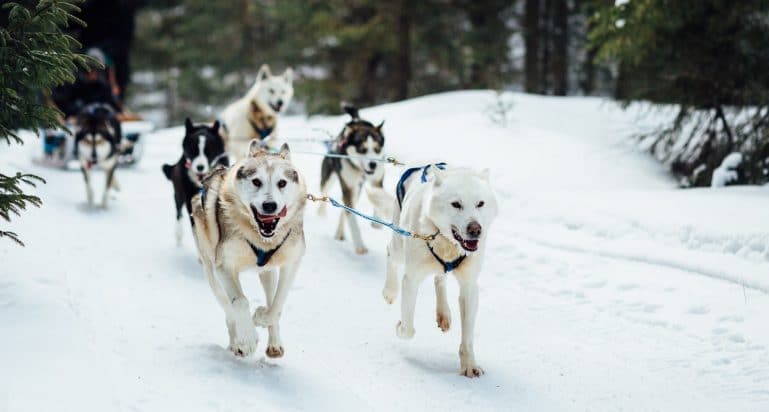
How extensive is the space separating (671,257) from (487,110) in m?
6.36

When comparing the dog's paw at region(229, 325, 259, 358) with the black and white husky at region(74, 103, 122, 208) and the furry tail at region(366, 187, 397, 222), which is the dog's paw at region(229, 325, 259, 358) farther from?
the black and white husky at region(74, 103, 122, 208)

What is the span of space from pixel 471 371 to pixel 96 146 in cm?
649

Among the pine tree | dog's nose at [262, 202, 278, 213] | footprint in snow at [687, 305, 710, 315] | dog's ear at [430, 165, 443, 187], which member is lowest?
footprint in snow at [687, 305, 710, 315]

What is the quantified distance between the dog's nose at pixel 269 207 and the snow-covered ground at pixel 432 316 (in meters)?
0.97

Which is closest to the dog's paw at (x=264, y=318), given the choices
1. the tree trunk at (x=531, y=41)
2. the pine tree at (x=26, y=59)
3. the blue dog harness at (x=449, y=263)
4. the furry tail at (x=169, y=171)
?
the blue dog harness at (x=449, y=263)

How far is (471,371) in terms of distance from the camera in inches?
178

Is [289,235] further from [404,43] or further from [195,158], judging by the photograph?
[404,43]

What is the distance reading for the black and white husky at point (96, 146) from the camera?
360 inches

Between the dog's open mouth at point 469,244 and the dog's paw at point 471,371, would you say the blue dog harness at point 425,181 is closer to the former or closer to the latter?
the dog's open mouth at point 469,244

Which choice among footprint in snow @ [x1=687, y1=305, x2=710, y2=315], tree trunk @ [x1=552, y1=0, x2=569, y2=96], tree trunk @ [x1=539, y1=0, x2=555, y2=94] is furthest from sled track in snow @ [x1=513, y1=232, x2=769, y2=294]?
tree trunk @ [x1=539, y1=0, x2=555, y2=94]

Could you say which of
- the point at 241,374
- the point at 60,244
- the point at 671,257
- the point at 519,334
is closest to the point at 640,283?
the point at 671,257

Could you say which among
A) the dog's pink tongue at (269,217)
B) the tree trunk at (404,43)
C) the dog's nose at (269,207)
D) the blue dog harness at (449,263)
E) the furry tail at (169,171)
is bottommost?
the blue dog harness at (449,263)

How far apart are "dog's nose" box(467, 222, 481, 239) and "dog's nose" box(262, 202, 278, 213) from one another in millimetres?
1030

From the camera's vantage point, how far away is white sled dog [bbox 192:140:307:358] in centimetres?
412
